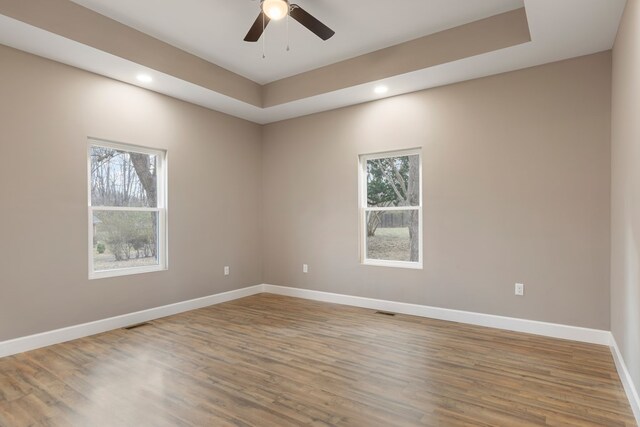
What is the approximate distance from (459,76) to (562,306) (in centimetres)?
254

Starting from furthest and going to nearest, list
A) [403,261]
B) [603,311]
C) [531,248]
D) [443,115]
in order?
1. [403,261]
2. [443,115]
3. [531,248]
4. [603,311]

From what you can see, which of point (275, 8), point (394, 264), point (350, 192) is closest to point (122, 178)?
point (275, 8)

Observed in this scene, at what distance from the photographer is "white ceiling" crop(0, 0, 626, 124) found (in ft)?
8.91

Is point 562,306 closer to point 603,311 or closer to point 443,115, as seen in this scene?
point 603,311

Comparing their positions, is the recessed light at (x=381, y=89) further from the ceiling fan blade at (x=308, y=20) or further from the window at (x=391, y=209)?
the ceiling fan blade at (x=308, y=20)

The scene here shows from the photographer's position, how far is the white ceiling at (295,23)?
3.11m

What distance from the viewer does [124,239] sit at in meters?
4.09

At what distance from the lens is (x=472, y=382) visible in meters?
2.56

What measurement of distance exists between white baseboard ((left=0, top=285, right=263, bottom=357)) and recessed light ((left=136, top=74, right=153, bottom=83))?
2575mm

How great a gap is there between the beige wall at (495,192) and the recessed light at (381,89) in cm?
22

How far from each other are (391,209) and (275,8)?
2.78 m

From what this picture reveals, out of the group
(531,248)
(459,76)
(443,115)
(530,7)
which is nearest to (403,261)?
(531,248)

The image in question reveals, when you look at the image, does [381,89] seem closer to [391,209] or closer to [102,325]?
[391,209]

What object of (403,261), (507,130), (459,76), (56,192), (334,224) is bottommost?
(403,261)
